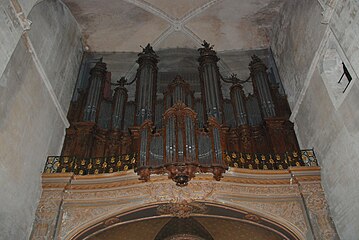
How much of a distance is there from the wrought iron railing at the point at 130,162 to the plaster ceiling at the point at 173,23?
5133 millimetres

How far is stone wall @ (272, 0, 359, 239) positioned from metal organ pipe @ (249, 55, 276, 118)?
570 millimetres

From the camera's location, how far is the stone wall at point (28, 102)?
21.4 feet

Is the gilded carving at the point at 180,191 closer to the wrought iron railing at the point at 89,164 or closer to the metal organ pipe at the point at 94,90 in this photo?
the wrought iron railing at the point at 89,164

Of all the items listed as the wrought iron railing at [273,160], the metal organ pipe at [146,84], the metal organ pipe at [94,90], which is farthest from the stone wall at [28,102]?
the wrought iron railing at [273,160]

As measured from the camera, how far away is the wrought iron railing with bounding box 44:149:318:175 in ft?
26.4

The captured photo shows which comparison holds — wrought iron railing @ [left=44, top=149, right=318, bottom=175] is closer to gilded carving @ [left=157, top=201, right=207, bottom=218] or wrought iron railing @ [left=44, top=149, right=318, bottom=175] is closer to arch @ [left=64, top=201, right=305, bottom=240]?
arch @ [left=64, top=201, right=305, bottom=240]

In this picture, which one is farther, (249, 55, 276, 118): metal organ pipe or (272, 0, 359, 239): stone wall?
(249, 55, 276, 118): metal organ pipe

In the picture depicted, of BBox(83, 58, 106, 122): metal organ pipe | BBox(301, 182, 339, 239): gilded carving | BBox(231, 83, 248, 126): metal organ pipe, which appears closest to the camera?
BBox(301, 182, 339, 239): gilded carving

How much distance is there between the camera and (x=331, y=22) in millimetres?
6938

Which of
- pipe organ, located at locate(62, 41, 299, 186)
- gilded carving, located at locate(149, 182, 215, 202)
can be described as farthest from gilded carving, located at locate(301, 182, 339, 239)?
gilded carving, located at locate(149, 182, 215, 202)

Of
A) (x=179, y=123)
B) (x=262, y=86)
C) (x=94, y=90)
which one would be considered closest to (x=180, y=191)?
(x=179, y=123)

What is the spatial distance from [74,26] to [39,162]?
508 cm

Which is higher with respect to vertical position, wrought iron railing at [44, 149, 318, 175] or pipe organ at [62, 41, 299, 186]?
pipe organ at [62, 41, 299, 186]

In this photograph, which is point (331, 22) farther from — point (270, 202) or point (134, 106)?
point (134, 106)
